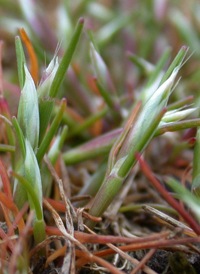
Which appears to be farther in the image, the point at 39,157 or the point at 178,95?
the point at 178,95

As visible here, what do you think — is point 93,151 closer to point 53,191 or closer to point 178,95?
point 53,191

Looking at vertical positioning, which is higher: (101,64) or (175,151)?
(101,64)

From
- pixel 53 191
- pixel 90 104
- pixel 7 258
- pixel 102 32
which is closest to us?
pixel 7 258

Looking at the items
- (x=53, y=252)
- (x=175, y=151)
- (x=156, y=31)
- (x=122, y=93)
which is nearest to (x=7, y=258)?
(x=53, y=252)

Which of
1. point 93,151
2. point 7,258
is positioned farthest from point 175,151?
point 7,258

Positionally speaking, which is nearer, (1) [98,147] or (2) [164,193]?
(2) [164,193]

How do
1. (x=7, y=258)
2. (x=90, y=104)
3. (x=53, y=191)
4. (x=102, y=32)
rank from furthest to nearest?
(x=102, y=32), (x=90, y=104), (x=53, y=191), (x=7, y=258)

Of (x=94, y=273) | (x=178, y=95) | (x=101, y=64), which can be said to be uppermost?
(x=101, y=64)
